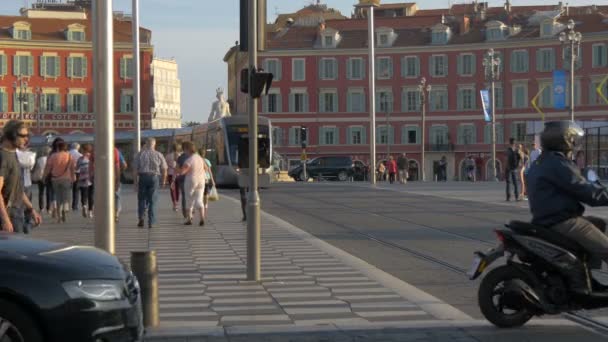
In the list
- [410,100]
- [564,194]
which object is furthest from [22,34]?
[564,194]

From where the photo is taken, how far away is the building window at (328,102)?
323ft

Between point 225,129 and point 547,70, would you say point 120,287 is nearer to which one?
point 225,129

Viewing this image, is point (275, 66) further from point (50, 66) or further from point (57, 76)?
point (50, 66)

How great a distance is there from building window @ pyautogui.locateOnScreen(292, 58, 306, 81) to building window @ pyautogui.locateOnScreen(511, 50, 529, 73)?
59.1ft

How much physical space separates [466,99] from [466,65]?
2937 mm

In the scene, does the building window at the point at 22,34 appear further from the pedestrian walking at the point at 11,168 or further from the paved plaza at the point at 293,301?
the pedestrian walking at the point at 11,168

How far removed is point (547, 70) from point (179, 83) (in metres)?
83.9

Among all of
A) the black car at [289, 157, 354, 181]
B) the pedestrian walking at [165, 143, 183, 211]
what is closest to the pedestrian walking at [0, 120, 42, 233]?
the pedestrian walking at [165, 143, 183, 211]

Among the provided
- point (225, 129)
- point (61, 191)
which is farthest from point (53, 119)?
point (61, 191)

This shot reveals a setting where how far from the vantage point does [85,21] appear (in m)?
100

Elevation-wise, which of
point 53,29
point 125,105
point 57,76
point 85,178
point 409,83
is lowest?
point 85,178

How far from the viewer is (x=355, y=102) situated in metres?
98.5

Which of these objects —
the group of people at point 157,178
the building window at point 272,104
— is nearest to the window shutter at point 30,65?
the building window at point 272,104

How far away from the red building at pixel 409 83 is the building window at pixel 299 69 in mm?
88
